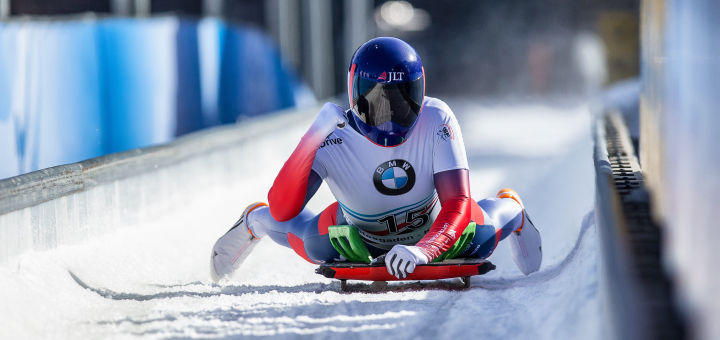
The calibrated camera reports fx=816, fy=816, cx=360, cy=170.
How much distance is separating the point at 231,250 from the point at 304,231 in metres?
0.47

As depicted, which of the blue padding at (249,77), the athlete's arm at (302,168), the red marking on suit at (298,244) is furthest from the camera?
the blue padding at (249,77)

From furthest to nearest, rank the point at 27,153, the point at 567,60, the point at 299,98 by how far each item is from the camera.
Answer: the point at 567,60, the point at 299,98, the point at 27,153

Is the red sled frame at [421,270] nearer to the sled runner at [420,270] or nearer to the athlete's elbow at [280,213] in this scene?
the sled runner at [420,270]

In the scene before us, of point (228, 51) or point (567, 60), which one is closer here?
point (228, 51)

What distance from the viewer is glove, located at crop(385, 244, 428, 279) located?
11.4 feet

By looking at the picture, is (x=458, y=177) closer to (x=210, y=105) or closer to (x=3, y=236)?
(x=3, y=236)

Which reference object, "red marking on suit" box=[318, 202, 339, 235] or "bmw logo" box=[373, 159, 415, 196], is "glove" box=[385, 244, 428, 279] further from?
"red marking on suit" box=[318, 202, 339, 235]

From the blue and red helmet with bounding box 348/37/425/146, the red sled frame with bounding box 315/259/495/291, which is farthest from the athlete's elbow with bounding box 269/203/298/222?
the blue and red helmet with bounding box 348/37/425/146

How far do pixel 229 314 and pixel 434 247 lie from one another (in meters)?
0.94

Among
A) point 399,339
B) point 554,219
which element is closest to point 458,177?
point 399,339

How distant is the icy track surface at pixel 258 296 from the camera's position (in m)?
3.10

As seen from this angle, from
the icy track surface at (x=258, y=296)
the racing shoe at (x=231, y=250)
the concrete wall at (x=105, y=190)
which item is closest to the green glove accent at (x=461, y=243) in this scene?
the icy track surface at (x=258, y=296)

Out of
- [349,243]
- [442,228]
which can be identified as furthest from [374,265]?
[442,228]

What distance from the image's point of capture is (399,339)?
302cm
